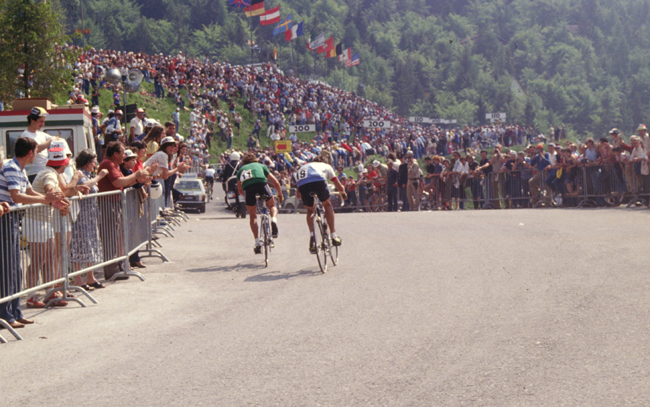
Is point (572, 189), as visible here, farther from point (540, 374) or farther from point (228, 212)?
point (540, 374)

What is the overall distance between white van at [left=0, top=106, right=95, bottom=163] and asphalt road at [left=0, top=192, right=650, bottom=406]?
5001 millimetres

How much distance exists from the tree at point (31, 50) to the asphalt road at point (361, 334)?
12457mm

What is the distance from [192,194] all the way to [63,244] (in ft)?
73.1

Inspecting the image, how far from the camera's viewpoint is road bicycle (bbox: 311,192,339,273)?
435 inches

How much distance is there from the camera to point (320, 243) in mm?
11164

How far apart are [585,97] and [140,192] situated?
140m

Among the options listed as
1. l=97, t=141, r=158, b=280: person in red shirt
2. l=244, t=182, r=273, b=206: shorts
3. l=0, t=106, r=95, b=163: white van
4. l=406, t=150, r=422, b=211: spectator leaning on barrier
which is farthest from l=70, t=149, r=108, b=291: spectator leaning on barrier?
l=406, t=150, r=422, b=211: spectator leaning on barrier

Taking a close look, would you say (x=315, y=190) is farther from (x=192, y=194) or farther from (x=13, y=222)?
(x=192, y=194)

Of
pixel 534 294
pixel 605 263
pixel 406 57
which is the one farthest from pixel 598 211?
pixel 406 57

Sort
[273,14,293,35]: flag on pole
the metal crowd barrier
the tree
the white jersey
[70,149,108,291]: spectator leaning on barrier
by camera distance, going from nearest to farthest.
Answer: the metal crowd barrier < [70,149,108,291]: spectator leaning on barrier < the white jersey < the tree < [273,14,293,35]: flag on pole

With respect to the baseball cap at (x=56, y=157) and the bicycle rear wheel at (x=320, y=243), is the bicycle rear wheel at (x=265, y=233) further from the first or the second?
the baseball cap at (x=56, y=157)

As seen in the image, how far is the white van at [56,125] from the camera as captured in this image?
1647 centimetres

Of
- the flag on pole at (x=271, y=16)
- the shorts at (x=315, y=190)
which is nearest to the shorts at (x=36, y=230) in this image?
the shorts at (x=315, y=190)

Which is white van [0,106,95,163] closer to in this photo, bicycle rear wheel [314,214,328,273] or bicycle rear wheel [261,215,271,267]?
bicycle rear wheel [261,215,271,267]
